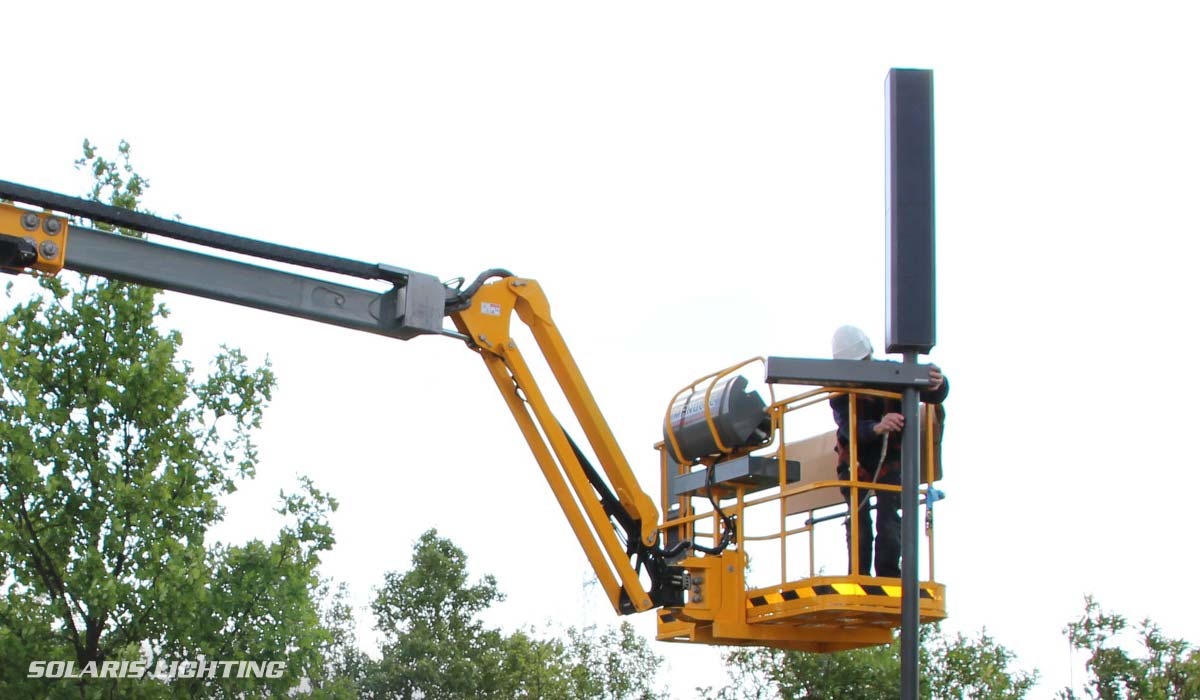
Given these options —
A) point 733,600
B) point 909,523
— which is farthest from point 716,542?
point 909,523

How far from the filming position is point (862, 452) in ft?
31.2

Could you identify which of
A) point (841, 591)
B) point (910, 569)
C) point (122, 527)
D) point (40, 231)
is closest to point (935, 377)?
point (910, 569)

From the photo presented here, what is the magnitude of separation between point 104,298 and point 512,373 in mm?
9106

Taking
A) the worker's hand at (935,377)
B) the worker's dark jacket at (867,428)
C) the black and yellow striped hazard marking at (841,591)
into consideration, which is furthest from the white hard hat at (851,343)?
the worker's hand at (935,377)

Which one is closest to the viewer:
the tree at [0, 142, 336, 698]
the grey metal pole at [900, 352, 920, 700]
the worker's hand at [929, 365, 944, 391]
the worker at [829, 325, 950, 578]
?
the grey metal pole at [900, 352, 920, 700]

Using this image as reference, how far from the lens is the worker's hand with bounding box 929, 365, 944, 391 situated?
266 inches

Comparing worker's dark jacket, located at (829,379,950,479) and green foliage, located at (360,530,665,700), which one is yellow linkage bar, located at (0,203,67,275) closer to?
worker's dark jacket, located at (829,379,950,479)

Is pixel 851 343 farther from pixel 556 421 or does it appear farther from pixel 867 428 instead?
pixel 556 421

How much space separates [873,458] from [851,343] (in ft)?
2.82

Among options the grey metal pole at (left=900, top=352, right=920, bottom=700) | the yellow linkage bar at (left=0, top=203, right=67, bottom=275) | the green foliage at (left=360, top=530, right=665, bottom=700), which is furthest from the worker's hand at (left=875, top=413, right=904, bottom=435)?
the green foliage at (left=360, top=530, right=665, bottom=700)

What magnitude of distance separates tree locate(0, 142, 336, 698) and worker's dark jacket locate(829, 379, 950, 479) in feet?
32.1

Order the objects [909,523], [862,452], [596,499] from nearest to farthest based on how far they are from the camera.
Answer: [909,523] < [862,452] < [596,499]

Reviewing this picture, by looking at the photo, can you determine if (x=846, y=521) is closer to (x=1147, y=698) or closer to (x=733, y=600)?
(x=733, y=600)

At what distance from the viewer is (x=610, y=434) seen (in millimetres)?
10469
